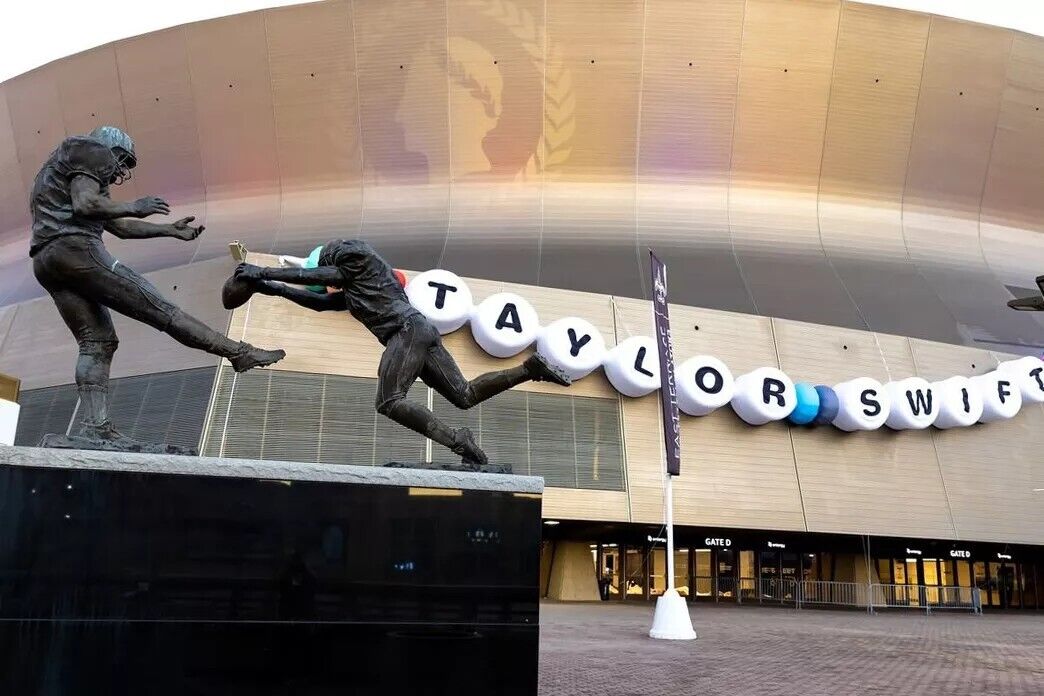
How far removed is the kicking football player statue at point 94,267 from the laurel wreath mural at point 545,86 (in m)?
23.2

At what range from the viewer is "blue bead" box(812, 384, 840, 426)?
874 inches

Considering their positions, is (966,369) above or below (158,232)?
above

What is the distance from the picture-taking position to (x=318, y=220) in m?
28.5

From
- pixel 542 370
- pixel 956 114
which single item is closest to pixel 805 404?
pixel 956 114

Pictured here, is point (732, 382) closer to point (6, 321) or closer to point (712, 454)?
point (712, 454)

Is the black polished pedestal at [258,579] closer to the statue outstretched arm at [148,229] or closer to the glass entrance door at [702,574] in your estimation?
the statue outstretched arm at [148,229]

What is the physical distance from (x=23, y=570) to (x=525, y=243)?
2279 centimetres

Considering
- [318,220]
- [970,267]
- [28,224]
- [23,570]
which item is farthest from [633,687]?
[28,224]

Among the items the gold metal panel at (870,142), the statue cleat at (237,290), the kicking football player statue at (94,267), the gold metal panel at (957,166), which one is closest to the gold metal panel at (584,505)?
the gold metal panel at (870,142)

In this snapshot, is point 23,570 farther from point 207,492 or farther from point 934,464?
point 934,464

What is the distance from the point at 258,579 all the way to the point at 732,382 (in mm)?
17994

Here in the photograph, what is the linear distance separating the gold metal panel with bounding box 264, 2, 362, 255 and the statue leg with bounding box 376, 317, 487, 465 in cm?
2233

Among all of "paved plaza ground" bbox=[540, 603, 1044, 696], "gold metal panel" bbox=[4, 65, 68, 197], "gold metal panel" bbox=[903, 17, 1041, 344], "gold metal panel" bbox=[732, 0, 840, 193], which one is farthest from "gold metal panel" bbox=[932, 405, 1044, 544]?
"gold metal panel" bbox=[4, 65, 68, 197]

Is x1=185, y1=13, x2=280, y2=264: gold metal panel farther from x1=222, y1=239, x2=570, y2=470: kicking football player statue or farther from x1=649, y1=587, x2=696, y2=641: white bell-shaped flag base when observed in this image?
x1=222, y1=239, x2=570, y2=470: kicking football player statue
